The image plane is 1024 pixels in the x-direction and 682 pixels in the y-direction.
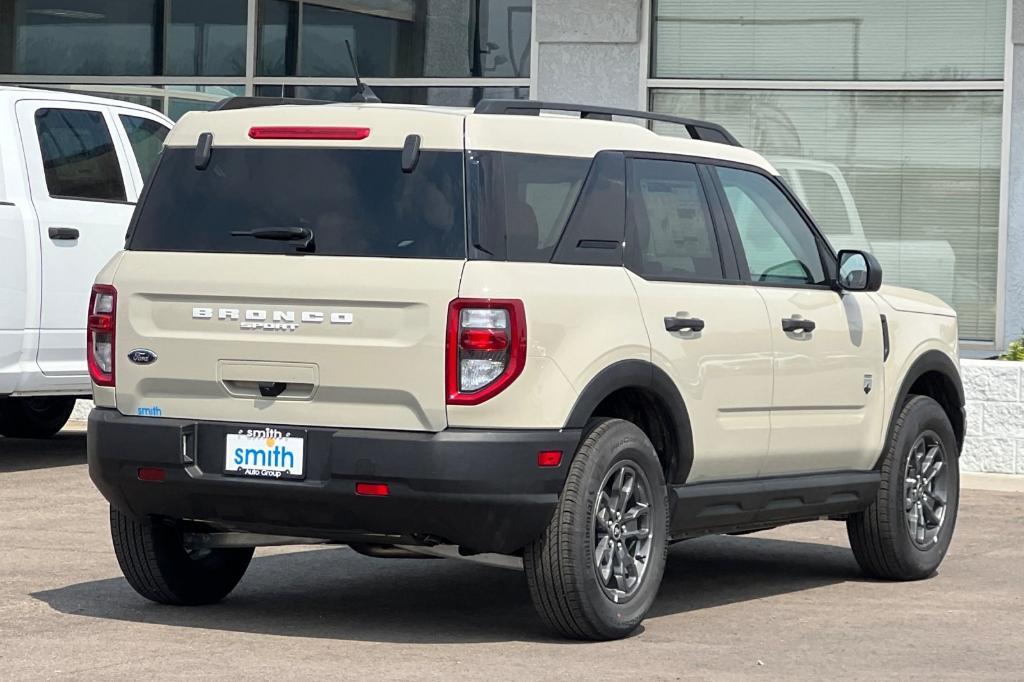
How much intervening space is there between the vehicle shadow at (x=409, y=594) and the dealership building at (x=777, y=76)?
550cm

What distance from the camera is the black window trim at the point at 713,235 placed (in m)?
7.30

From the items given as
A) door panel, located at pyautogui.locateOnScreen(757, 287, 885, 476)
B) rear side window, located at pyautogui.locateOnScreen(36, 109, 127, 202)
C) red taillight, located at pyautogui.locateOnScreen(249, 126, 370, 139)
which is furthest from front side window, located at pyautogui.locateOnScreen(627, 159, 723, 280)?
rear side window, located at pyautogui.locateOnScreen(36, 109, 127, 202)

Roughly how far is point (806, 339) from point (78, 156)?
561 cm

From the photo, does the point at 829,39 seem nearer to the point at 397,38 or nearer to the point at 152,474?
the point at 397,38

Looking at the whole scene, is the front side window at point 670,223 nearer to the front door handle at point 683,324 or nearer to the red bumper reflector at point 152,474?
the front door handle at point 683,324

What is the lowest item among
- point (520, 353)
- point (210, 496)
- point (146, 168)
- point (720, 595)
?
point (720, 595)

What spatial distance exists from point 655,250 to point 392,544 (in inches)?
56.7

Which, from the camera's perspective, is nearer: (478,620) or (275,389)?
(275,389)

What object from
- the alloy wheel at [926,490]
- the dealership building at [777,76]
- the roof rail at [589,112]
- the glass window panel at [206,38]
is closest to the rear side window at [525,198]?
the roof rail at [589,112]

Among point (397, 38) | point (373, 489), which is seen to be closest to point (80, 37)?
point (397, 38)

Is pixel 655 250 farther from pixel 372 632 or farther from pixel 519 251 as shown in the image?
pixel 372 632

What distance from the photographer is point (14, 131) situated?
1171 cm

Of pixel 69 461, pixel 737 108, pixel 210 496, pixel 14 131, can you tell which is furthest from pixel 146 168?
pixel 210 496

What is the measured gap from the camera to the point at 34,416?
46.0 feet
